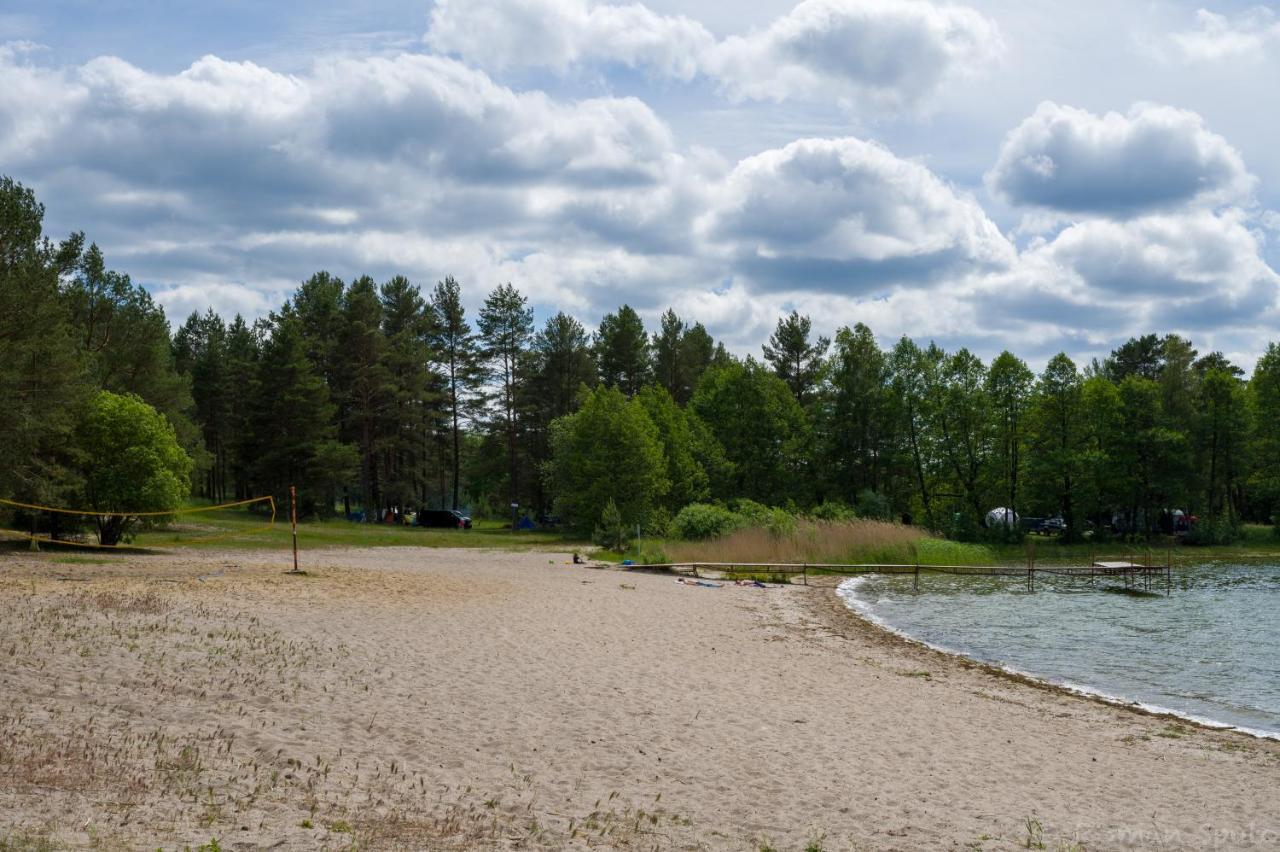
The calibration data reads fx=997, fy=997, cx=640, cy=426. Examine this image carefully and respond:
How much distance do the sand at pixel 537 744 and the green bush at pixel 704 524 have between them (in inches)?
1015

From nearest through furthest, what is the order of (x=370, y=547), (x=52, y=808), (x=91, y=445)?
(x=52, y=808) → (x=91, y=445) → (x=370, y=547)

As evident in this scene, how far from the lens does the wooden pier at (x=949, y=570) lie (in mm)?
36750

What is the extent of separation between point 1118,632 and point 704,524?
22767 mm

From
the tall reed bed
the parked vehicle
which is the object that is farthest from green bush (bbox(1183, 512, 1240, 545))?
the tall reed bed

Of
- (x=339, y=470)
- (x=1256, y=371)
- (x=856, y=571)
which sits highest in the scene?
(x=1256, y=371)

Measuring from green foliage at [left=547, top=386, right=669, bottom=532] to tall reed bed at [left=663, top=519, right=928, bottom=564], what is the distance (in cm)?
1292

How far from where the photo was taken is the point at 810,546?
137 feet

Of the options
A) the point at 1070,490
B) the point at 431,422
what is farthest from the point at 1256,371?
the point at 431,422

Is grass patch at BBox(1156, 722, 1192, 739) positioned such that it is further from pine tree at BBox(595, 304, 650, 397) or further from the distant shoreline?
pine tree at BBox(595, 304, 650, 397)

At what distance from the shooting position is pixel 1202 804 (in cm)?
965

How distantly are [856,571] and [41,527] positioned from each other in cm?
3034

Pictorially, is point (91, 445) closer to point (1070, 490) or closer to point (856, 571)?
point (856, 571)

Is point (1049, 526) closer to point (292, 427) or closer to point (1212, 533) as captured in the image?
point (1212, 533)

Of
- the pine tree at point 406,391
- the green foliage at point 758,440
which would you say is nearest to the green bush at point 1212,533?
the green foliage at point 758,440
